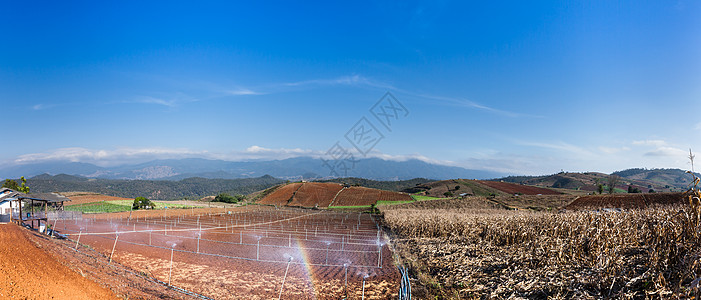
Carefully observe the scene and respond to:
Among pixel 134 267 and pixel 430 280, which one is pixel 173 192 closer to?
pixel 134 267

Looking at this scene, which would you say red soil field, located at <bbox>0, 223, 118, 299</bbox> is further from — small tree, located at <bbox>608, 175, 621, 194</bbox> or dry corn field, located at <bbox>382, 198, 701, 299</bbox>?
small tree, located at <bbox>608, 175, 621, 194</bbox>

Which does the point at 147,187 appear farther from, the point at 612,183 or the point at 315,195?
the point at 612,183

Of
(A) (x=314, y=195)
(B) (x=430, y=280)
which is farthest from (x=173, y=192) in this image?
(B) (x=430, y=280)

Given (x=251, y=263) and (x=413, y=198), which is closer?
(x=251, y=263)

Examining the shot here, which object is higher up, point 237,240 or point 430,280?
point 430,280

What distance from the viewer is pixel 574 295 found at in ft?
18.3

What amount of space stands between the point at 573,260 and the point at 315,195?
205 feet

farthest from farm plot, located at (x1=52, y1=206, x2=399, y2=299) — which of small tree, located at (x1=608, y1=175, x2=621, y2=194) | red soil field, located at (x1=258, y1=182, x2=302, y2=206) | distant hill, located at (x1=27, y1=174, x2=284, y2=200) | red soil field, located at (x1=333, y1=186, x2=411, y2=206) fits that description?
distant hill, located at (x1=27, y1=174, x2=284, y2=200)

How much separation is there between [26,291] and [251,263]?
340 inches

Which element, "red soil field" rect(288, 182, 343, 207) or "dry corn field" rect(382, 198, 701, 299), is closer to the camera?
"dry corn field" rect(382, 198, 701, 299)

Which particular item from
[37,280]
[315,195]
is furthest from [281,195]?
[37,280]

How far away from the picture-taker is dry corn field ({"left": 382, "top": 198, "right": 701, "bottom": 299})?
190 inches

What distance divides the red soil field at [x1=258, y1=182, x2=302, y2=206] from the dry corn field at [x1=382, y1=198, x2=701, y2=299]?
5468cm

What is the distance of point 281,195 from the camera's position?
69.8 metres
